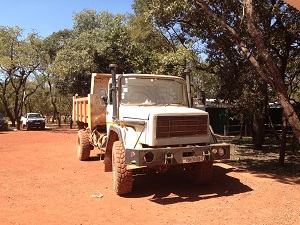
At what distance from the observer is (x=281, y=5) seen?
404 inches

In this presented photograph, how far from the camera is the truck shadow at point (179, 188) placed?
6.11 metres

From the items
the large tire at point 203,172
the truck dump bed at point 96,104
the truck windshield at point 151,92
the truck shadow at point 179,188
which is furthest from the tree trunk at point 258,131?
the large tire at point 203,172

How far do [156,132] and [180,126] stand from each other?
537 millimetres

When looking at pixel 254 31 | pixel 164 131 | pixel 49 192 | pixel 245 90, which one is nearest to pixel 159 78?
pixel 164 131

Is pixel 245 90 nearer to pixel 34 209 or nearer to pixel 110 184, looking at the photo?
pixel 110 184

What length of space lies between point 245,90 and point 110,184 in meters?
6.58

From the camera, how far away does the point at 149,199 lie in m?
6.01

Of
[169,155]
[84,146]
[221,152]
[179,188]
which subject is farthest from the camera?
[84,146]

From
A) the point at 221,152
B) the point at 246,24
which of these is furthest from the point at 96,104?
the point at 246,24

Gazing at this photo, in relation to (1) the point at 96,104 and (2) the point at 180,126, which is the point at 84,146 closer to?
(1) the point at 96,104

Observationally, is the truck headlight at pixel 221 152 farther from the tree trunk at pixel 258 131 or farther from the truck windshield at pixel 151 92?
the tree trunk at pixel 258 131

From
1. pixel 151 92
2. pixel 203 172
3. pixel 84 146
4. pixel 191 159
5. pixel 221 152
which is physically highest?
pixel 151 92

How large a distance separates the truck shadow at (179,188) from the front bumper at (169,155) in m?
0.81

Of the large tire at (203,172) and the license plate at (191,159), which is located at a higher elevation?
the license plate at (191,159)
